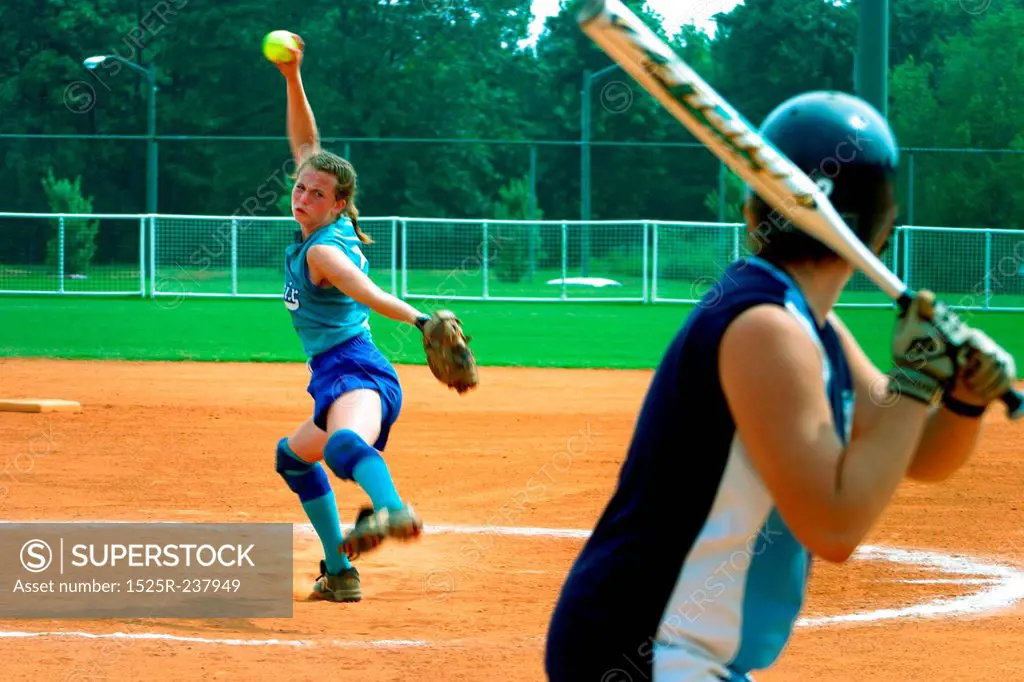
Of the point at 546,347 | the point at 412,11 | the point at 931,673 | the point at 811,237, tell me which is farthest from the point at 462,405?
the point at 412,11

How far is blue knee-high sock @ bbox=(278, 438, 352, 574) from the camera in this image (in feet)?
19.9

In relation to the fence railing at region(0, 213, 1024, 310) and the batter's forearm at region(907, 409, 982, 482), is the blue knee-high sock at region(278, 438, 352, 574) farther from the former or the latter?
the fence railing at region(0, 213, 1024, 310)

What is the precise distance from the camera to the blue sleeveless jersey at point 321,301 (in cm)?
585

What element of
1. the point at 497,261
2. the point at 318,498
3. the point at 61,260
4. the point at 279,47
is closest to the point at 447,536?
the point at 318,498

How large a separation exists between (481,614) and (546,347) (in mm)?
13372

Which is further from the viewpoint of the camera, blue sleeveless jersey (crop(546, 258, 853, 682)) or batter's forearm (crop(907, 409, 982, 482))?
batter's forearm (crop(907, 409, 982, 482))

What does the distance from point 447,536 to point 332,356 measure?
1.92 metres

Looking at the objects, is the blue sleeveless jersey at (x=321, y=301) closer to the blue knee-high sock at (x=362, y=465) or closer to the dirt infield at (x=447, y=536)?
the blue knee-high sock at (x=362, y=465)

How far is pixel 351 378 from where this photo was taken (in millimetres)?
5805

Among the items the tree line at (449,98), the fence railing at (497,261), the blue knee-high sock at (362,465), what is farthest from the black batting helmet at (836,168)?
the tree line at (449,98)

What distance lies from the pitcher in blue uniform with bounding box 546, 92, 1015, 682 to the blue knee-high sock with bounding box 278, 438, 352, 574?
12.6 feet

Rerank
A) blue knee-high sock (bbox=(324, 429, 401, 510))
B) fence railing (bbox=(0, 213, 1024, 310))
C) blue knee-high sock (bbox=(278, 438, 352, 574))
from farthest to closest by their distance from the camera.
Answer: fence railing (bbox=(0, 213, 1024, 310)) → blue knee-high sock (bbox=(278, 438, 352, 574)) → blue knee-high sock (bbox=(324, 429, 401, 510))

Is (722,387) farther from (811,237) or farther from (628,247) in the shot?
(628,247)

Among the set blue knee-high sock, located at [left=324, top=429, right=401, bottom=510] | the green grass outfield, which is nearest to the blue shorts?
blue knee-high sock, located at [left=324, top=429, right=401, bottom=510]
